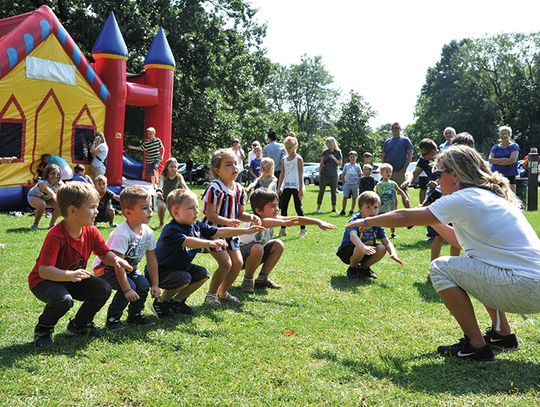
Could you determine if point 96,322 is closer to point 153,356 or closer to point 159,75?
point 153,356

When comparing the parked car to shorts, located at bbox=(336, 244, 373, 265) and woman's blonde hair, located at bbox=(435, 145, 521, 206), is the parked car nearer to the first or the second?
shorts, located at bbox=(336, 244, 373, 265)

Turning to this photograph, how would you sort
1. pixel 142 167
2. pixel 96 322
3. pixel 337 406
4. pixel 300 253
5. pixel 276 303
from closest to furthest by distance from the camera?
1. pixel 337 406
2. pixel 96 322
3. pixel 276 303
4. pixel 300 253
5. pixel 142 167

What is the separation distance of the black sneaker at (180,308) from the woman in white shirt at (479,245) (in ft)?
7.03

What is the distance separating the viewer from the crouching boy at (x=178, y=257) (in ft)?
16.5

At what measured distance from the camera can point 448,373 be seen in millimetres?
3762

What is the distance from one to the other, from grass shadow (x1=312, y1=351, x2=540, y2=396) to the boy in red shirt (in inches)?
70.2

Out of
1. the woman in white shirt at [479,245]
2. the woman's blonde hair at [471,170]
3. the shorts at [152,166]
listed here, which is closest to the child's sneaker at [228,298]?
the woman in white shirt at [479,245]

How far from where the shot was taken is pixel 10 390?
3.37m

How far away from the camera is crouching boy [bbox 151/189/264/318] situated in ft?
16.5

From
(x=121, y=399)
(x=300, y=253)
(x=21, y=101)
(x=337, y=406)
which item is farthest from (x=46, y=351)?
(x=21, y=101)

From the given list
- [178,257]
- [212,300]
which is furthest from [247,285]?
[178,257]

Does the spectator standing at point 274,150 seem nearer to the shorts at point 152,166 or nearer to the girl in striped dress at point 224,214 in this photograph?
the shorts at point 152,166

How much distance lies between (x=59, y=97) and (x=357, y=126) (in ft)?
109

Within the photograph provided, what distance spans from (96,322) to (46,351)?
2.79 feet
